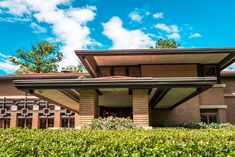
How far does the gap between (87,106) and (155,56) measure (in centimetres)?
743

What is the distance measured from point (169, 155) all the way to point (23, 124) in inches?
832

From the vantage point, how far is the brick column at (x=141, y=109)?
11.8m

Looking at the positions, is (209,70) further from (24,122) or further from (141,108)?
(24,122)

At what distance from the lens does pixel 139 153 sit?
6250 millimetres

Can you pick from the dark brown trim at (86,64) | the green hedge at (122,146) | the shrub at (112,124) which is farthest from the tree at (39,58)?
the green hedge at (122,146)

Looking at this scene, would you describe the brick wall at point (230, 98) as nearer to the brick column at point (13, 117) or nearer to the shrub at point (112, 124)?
the shrub at point (112, 124)

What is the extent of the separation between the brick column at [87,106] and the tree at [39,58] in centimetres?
3565

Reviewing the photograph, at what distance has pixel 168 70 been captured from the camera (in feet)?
61.2

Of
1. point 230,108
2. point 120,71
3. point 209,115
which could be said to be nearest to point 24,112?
point 120,71

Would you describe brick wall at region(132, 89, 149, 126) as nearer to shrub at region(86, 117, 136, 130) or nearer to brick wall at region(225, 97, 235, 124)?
shrub at region(86, 117, 136, 130)

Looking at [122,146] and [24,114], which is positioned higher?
[24,114]

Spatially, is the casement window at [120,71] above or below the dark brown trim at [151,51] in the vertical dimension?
below

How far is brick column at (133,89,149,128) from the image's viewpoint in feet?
38.6

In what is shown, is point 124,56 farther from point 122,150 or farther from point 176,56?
point 122,150
